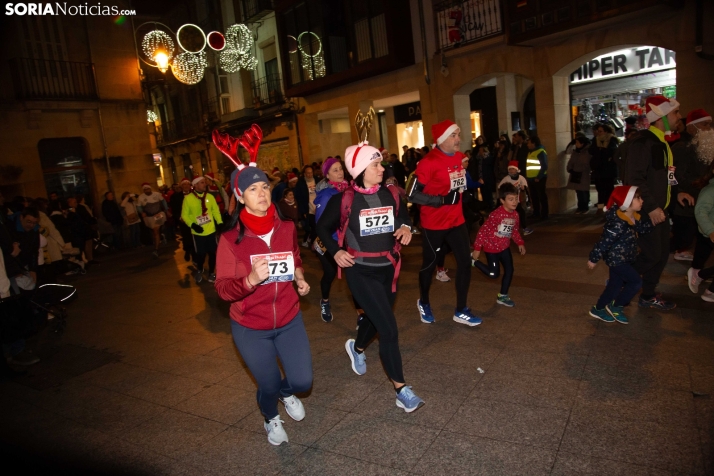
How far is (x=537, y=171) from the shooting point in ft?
38.0

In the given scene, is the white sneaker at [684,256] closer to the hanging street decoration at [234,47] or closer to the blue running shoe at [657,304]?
the blue running shoe at [657,304]

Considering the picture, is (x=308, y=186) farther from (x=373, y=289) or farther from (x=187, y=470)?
(x=187, y=470)

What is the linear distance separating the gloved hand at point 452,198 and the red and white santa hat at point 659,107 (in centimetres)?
228

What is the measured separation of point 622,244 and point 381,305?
2783mm

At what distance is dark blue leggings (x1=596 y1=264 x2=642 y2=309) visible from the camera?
5.00 metres

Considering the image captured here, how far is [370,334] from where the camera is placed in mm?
4383

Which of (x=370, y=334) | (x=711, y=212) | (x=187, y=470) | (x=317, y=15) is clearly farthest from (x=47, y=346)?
(x=317, y=15)

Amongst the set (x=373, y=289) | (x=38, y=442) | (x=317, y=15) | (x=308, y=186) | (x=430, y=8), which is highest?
(x=317, y=15)

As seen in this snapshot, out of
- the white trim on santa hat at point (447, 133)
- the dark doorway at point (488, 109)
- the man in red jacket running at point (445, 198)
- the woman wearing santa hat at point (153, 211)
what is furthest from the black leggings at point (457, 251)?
the dark doorway at point (488, 109)

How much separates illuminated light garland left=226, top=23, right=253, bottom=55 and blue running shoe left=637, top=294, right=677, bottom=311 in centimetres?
1523

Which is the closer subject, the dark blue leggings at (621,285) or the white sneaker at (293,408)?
the white sneaker at (293,408)

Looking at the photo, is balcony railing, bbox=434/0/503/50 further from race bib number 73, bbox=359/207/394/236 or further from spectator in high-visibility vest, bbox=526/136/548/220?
race bib number 73, bbox=359/207/394/236

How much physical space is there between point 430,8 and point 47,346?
13815 mm

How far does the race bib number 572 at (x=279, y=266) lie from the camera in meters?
3.25
